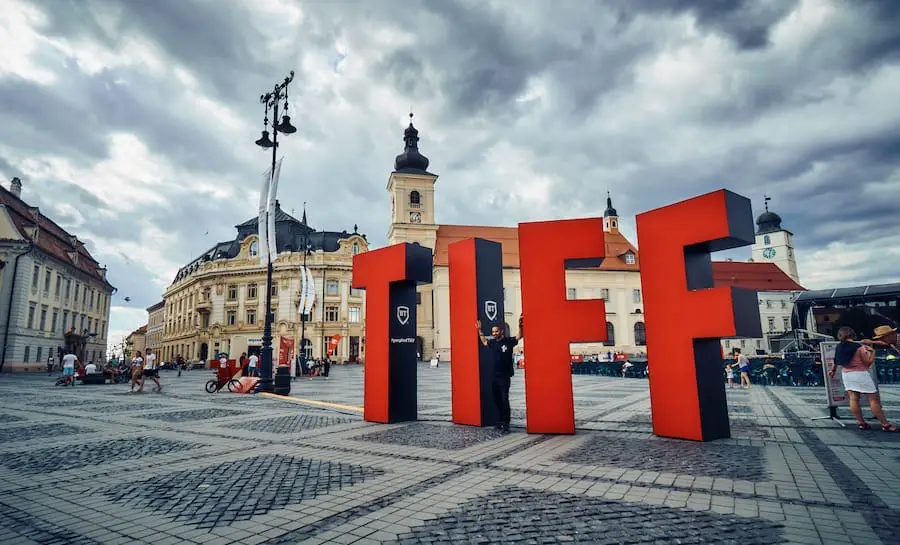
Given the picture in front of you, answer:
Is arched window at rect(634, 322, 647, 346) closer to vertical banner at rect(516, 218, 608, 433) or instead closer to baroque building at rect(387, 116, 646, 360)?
baroque building at rect(387, 116, 646, 360)

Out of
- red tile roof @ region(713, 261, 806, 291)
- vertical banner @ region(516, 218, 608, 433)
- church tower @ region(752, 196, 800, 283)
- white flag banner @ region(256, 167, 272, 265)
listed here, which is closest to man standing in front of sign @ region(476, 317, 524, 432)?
vertical banner @ region(516, 218, 608, 433)

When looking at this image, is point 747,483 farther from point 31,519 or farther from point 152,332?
point 152,332

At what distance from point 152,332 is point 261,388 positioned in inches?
3719

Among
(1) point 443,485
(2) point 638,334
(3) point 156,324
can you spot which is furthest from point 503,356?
(3) point 156,324

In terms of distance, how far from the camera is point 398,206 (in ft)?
193

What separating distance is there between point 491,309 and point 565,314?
164 centimetres

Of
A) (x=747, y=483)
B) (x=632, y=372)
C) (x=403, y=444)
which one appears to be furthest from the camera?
(x=632, y=372)

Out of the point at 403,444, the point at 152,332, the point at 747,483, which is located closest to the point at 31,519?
the point at 403,444

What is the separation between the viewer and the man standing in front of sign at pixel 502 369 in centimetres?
867

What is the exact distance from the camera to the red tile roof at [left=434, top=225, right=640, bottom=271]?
63.0 m

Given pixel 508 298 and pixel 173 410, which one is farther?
pixel 508 298

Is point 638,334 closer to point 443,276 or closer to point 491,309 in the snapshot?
point 443,276

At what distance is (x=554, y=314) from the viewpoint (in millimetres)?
8344

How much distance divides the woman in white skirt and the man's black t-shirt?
5.29 metres
